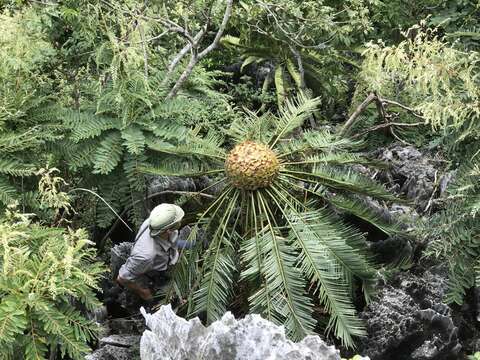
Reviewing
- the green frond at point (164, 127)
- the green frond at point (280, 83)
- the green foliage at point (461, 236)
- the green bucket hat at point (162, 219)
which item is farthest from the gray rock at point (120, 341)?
the green frond at point (280, 83)

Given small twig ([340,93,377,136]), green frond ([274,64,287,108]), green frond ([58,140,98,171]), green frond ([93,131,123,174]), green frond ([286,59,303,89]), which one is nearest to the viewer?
green frond ([93,131,123,174])

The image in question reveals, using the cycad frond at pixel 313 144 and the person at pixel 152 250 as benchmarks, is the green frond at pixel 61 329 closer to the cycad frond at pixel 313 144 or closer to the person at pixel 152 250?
the person at pixel 152 250

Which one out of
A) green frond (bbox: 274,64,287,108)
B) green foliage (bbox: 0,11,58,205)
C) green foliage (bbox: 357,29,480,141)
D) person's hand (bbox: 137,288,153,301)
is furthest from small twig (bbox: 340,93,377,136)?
green foliage (bbox: 0,11,58,205)

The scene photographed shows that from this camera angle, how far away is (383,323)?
3.78 meters

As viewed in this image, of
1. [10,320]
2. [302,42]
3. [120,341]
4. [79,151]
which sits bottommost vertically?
[120,341]

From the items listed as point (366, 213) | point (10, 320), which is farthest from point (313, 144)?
point (10, 320)

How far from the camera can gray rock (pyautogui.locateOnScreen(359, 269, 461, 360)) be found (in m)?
3.72

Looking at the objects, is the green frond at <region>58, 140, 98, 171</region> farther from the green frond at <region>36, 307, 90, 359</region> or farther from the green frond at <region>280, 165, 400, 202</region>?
the green frond at <region>36, 307, 90, 359</region>

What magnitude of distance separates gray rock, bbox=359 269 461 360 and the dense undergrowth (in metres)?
0.14

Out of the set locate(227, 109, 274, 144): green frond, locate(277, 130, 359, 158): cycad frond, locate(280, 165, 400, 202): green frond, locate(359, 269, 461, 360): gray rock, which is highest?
locate(227, 109, 274, 144): green frond

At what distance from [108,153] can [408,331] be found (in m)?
2.43

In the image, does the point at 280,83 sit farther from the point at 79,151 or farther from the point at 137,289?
the point at 137,289

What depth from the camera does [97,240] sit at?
5113 millimetres

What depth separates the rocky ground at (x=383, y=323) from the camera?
105 inches
